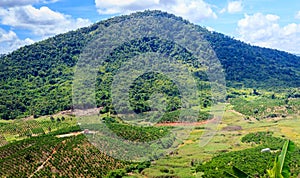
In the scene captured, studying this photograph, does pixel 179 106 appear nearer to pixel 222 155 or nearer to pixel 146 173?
pixel 222 155

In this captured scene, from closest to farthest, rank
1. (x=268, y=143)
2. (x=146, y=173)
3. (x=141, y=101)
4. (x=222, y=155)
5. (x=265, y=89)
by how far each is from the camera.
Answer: (x=146, y=173), (x=222, y=155), (x=268, y=143), (x=141, y=101), (x=265, y=89)

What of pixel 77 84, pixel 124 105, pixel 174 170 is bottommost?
pixel 174 170

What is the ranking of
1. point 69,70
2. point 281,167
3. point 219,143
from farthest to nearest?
point 69,70 → point 219,143 → point 281,167

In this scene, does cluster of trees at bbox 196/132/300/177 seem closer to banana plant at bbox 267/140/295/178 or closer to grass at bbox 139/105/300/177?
grass at bbox 139/105/300/177

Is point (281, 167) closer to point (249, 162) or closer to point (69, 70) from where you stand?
point (249, 162)

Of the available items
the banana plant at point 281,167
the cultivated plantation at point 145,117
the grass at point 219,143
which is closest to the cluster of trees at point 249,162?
the cultivated plantation at point 145,117

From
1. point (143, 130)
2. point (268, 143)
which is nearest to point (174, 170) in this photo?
point (143, 130)

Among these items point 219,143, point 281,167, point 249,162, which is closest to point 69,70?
point 219,143

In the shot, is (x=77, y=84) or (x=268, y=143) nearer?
(x=268, y=143)

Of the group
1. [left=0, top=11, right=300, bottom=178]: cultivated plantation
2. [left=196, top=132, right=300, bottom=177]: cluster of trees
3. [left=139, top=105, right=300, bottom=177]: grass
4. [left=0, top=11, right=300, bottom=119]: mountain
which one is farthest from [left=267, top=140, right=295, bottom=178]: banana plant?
[left=0, top=11, right=300, bottom=119]: mountain
